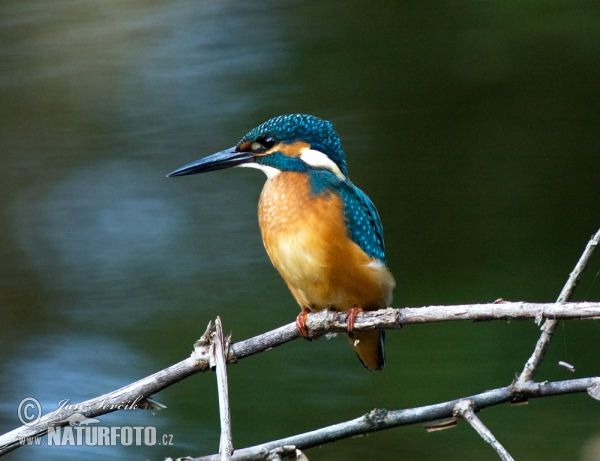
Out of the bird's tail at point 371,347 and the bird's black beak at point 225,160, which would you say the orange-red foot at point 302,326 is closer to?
the bird's tail at point 371,347

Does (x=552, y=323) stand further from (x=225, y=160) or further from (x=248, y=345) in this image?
(x=225, y=160)

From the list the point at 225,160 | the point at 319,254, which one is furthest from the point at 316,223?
the point at 225,160

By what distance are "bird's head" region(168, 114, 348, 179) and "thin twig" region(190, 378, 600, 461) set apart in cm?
101

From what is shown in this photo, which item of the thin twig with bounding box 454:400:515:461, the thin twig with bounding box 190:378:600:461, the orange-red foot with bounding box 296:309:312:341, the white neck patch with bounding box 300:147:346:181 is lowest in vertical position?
the thin twig with bounding box 454:400:515:461

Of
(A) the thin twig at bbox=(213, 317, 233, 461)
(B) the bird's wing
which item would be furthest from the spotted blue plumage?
(A) the thin twig at bbox=(213, 317, 233, 461)

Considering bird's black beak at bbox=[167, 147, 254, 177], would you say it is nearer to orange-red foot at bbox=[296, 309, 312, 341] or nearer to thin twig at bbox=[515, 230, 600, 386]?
orange-red foot at bbox=[296, 309, 312, 341]

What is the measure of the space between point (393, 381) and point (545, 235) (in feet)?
3.03

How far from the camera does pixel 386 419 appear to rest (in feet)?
5.18

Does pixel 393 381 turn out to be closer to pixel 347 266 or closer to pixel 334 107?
pixel 347 266

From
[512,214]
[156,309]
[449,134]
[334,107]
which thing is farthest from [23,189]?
[512,214]

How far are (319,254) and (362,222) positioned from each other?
0.19 metres

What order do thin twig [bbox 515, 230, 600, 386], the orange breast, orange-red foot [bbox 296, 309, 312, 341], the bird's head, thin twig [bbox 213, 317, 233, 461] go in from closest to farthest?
thin twig [bbox 213, 317, 233, 461] → thin twig [bbox 515, 230, 600, 386] → orange-red foot [bbox 296, 309, 312, 341] → the orange breast → the bird's head

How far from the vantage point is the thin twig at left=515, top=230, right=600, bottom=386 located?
140cm

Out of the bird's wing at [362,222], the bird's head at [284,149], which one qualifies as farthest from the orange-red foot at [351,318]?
the bird's head at [284,149]
